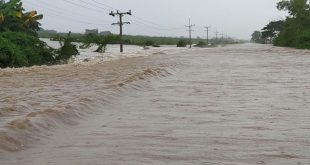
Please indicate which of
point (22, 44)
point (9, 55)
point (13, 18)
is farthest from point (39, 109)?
point (13, 18)

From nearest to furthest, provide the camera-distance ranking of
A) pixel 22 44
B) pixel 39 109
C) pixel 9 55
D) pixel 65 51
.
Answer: pixel 39 109, pixel 9 55, pixel 22 44, pixel 65 51

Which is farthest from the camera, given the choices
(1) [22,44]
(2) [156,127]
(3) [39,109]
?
(1) [22,44]

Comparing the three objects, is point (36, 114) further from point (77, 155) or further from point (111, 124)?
point (77, 155)

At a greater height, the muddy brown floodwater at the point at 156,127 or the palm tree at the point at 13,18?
the palm tree at the point at 13,18

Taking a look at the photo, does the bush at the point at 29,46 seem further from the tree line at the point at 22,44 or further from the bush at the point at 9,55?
the bush at the point at 9,55

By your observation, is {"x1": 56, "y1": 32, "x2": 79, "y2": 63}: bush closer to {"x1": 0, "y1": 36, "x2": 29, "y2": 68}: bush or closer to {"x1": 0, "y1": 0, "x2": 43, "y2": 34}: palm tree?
{"x1": 0, "y1": 0, "x2": 43, "y2": 34}: palm tree

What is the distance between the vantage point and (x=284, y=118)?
279 inches

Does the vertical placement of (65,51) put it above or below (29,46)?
below

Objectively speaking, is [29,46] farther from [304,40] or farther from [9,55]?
[304,40]

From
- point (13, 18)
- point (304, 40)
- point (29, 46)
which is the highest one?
point (13, 18)

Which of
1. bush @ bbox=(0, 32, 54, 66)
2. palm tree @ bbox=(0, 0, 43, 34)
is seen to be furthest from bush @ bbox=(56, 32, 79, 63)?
palm tree @ bbox=(0, 0, 43, 34)

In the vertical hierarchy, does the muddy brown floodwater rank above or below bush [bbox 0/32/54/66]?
below

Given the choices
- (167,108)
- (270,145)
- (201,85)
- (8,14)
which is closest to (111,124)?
(167,108)

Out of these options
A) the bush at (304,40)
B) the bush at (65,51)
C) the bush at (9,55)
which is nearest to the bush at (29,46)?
the bush at (9,55)
